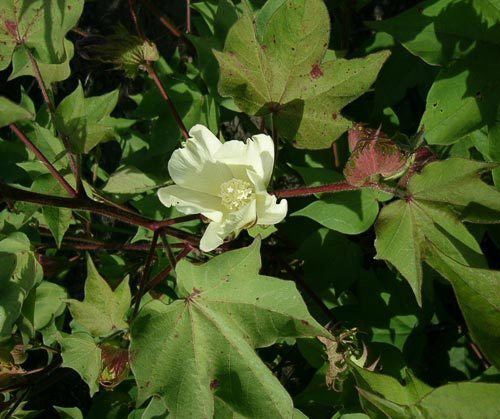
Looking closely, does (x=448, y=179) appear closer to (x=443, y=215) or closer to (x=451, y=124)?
(x=443, y=215)

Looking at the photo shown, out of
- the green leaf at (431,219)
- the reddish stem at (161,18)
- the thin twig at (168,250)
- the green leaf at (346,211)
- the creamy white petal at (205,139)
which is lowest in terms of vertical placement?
the green leaf at (346,211)

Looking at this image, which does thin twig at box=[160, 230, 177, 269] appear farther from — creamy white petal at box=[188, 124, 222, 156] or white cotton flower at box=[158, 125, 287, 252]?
creamy white petal at box=[188, 124, 222, 156]

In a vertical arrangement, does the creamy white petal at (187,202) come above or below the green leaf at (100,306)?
above

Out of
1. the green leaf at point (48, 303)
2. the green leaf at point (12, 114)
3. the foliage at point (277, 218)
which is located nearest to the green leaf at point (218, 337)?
the foliage at point (277, 218)

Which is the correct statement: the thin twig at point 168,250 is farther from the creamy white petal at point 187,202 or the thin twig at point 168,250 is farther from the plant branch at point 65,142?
the plant branch at point 65,142

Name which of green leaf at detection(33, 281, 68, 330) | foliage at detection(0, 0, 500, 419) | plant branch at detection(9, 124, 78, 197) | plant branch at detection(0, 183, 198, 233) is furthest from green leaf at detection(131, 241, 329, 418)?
green leaf at detection(33, 281, 68, 330)

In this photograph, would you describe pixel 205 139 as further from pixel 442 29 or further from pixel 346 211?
pixel 442 29

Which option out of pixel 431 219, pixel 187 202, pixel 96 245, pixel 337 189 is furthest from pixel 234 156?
pixel 96 245
